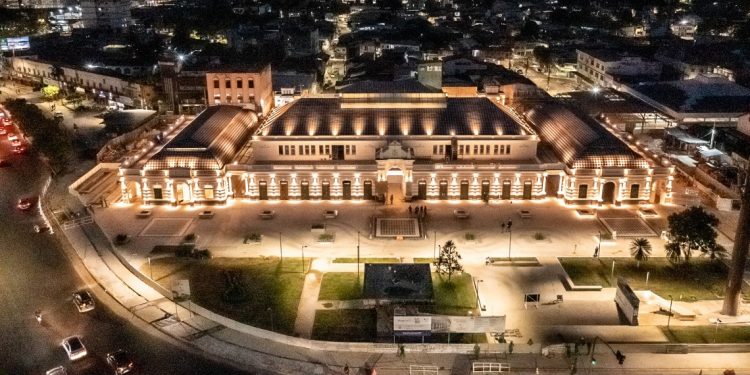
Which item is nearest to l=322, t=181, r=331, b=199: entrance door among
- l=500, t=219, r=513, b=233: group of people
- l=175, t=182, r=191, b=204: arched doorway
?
l=175, t=182, r=191, b=204: arched doorway

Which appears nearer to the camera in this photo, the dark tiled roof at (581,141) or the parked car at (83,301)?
the parked car at (83,301)

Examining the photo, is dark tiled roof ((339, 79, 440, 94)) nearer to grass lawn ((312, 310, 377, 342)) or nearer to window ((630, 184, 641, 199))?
window ((630, 184, 641, 199))

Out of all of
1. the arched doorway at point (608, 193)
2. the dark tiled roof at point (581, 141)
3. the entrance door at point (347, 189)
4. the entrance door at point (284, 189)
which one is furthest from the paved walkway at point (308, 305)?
the arched doorway at point (608, 193)

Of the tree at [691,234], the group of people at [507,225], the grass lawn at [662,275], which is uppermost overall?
the tree at [691,234]

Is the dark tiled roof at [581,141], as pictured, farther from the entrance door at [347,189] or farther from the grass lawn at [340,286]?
the grass lawn at [340,286]

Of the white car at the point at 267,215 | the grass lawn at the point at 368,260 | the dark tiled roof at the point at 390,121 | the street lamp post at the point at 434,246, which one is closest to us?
the grass lawn at the point at 368,260

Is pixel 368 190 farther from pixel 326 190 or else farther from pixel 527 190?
pixel 527 190

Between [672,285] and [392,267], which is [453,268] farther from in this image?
[672,285]
